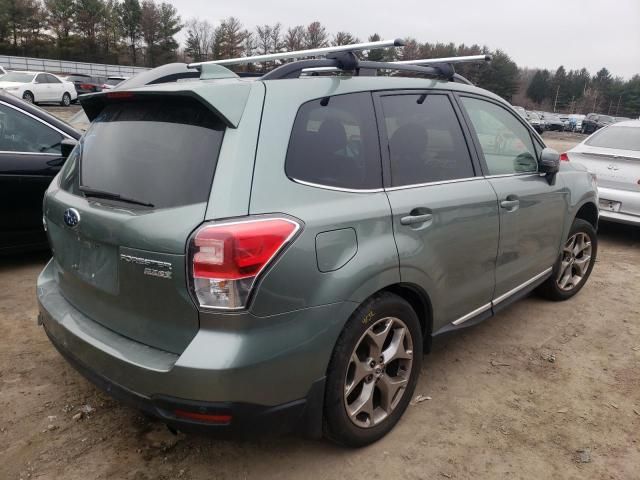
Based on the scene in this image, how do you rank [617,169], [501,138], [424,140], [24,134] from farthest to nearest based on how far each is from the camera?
1. [617,169]
2. [24,134]
3. [501,138]
4. [424,140]

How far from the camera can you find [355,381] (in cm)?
232

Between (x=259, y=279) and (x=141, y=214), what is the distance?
561 millimetres

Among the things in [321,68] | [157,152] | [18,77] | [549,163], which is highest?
[18,77]

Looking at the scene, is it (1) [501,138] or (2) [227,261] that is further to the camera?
(1) [501,138]

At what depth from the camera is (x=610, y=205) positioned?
6.42m

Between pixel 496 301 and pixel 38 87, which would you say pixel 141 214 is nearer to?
pixel 496 301

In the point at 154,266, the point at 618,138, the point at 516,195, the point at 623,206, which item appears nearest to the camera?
the point at 154,266

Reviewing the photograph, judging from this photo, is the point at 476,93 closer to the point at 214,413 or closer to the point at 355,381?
the point at 355,381

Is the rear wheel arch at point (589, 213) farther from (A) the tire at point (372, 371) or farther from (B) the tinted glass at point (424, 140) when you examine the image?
(A) the tire at point (372, 371)

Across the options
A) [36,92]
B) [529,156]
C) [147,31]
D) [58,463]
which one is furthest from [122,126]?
[147,31]

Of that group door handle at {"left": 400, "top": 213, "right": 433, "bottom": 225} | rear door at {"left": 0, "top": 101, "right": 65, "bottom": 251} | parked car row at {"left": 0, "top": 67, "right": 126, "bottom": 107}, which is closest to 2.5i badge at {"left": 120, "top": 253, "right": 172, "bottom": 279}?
door handle at {"left": 400, "top": 213, "right": 433, "bottom": 225}

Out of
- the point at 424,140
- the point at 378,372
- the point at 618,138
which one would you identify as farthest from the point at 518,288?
the point at 618,138

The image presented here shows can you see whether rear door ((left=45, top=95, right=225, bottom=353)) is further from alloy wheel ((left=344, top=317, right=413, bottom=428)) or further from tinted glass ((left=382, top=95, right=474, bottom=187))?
tinted glass ((left=382, top=95, right=474, bottom=187))

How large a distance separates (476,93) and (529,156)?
2.32ft
